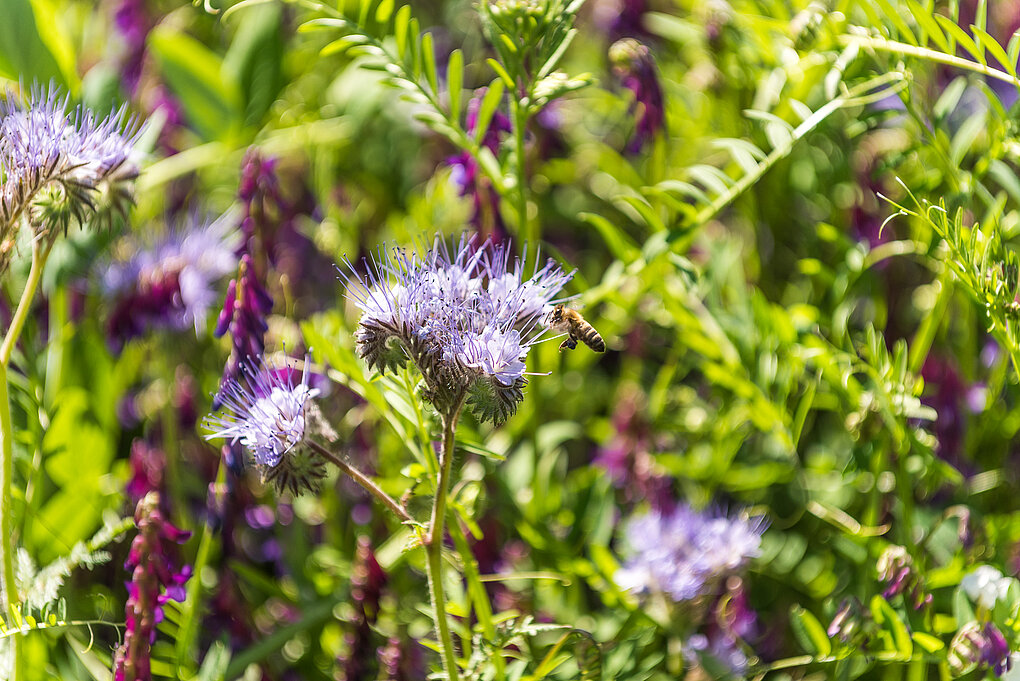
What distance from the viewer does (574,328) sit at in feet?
3.72

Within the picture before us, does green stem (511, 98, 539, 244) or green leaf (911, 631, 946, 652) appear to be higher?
green stem (511, 98, 539, 244)

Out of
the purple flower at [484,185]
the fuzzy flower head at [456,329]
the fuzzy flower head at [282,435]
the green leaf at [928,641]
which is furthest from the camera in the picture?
the purple flower at [484,185]

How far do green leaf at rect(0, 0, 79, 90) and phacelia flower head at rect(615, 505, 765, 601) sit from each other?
1097mm

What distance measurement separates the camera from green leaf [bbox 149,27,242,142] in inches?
68.1

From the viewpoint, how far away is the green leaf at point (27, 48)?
143 centimetres

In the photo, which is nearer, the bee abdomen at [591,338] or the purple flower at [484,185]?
the bee abdomen at [591,338]

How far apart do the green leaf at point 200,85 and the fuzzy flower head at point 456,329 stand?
0.94 meters

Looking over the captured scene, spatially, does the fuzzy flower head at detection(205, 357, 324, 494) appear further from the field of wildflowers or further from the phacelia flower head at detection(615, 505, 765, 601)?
the phacelia flower head at detection(615, 505, 765, 601)

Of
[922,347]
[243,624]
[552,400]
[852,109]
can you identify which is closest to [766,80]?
[852,109]

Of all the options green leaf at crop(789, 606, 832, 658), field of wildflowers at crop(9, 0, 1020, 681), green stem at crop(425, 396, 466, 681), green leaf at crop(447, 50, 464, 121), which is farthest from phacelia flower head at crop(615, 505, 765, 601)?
green leaf at crop(447, 50, 464, 121)

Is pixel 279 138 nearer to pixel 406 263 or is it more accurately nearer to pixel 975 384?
pixel 406 263

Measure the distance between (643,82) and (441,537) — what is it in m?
0.79

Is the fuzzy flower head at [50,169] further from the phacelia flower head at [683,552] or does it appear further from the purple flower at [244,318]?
the phacelia flower head at [683,552]

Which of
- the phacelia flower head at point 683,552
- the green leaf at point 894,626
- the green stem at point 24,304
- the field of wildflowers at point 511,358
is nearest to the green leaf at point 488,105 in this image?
the field of wildflowers at point 511,358
